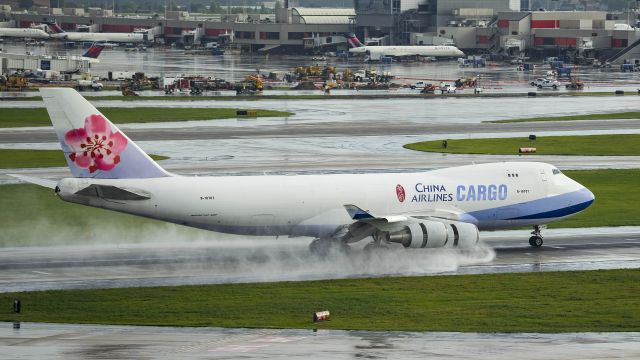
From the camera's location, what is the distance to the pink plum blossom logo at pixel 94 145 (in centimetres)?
6031

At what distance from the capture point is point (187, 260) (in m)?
63.5

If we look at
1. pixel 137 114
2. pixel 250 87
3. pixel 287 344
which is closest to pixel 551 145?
pixel 137 114

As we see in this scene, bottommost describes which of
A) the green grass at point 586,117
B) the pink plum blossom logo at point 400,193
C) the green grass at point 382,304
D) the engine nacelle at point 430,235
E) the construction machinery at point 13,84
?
the green grass at point 382,304

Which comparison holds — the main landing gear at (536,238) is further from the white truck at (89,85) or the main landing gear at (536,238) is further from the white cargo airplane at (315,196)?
the white truck at (89,85)

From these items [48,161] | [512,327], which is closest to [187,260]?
[512,327]

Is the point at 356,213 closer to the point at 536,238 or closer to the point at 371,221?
the point at 371,221

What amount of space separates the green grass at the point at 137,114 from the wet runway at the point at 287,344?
84.4 metres

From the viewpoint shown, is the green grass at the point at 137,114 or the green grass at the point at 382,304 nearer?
the green grass at the point at 382,304

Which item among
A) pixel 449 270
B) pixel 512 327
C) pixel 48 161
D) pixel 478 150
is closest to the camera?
pixel 512 327

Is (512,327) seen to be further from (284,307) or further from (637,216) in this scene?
(637,216)

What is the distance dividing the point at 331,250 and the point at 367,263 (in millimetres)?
3071

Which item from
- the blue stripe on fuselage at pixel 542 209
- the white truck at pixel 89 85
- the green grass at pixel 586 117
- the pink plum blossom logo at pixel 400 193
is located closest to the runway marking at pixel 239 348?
the pink plum blossom logo at pixel 400 193

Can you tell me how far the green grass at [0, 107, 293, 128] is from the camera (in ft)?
435

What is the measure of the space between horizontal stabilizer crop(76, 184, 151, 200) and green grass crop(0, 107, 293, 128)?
69833mm
